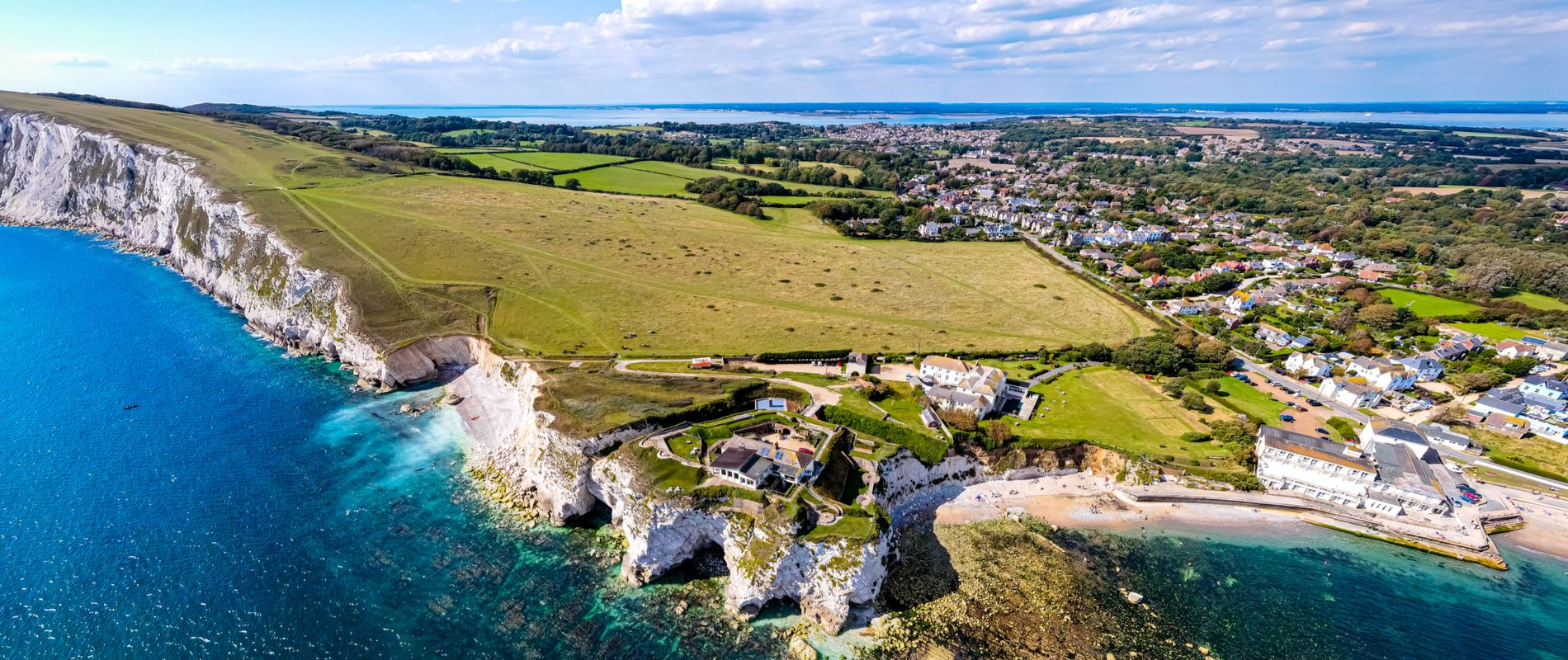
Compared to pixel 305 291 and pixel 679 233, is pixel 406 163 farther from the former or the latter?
pixel 305 291

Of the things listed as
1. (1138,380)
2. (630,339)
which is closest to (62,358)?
(630,339)

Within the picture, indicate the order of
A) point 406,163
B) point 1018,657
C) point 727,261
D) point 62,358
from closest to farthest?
point 1018,657
point 62,358
point 727,261
point 406,163

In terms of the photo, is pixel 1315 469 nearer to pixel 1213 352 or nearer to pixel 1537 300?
pixel 1213 352

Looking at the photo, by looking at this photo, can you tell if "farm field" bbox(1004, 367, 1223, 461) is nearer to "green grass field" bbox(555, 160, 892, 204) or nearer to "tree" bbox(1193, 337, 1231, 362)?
"tree" bbox(1193, 337, 1231, 362)

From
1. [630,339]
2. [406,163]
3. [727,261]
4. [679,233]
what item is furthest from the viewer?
[406,163]

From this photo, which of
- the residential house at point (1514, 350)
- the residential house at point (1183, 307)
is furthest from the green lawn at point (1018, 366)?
the residential house at point (1514, 350)

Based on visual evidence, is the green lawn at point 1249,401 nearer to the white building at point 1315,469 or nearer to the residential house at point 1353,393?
the white building at point 1315,469
